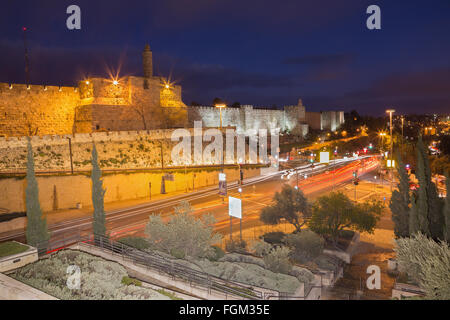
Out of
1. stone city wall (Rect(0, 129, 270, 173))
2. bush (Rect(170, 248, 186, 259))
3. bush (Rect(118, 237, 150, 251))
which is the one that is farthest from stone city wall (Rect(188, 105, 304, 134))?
bush (Rect(170, 248, 186, 259))

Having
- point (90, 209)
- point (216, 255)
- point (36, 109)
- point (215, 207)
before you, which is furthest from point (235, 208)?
point (36, 109)

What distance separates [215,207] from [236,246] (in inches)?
374

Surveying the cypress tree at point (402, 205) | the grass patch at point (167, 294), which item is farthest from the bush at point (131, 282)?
the cypress tree at point (402, 205)

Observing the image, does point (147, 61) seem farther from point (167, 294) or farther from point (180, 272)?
point (167, 294)

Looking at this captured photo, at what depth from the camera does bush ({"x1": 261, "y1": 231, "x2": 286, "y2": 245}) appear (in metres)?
19.0

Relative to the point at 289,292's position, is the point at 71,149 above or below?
above

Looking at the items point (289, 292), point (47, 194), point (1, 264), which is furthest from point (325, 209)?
point (47, 194)

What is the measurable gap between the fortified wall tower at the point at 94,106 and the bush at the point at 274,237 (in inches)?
1013

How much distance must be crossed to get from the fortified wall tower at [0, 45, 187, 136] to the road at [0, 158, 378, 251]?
48.7 ft

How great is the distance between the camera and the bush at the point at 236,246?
16.1m

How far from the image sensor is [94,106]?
118ft
